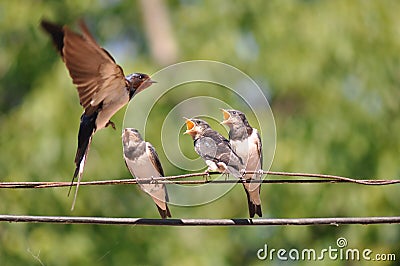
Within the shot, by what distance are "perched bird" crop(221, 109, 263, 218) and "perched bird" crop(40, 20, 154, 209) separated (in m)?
0.49

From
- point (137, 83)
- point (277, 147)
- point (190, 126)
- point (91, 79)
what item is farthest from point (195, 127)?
point (277, 147)

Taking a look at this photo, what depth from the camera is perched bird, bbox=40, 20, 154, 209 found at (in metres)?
3.29

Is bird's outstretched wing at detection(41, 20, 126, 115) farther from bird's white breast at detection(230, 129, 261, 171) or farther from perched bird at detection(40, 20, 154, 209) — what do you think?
bird's white breast at detection(230, 129, 261, 171)

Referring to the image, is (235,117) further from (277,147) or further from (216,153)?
(277,147)

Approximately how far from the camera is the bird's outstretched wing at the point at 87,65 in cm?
326

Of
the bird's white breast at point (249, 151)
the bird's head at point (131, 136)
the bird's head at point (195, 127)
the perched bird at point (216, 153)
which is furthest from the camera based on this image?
the bird's head at point (131, 136)

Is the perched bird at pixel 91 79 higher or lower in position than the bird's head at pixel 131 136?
lower

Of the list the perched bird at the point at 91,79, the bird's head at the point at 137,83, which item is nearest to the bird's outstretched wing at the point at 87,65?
the perched bird at the point at 91,79

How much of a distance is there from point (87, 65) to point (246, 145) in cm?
101

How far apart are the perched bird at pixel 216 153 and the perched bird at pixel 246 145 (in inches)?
7.2

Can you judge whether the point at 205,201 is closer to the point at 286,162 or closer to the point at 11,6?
the point at 286,162

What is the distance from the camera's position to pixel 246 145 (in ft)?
13.6

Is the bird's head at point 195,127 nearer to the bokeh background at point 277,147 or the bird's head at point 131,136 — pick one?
the bird's head at point 131,136

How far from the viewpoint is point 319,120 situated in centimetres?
686
